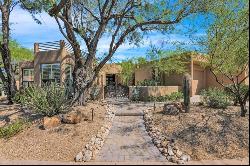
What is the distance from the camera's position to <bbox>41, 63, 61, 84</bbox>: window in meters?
27.6

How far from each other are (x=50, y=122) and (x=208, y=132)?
19.0ft

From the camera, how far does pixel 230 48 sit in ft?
43.5

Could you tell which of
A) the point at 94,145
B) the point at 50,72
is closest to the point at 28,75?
the point at 50,72

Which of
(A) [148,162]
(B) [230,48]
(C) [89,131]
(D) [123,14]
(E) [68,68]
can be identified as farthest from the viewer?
(E) [68,68]

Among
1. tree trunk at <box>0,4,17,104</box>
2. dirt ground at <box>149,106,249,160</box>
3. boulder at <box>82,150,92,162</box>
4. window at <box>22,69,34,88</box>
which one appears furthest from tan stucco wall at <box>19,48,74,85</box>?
boulder at <box>82,150,92,162</box>

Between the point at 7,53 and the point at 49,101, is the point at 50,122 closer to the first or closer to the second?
the point at 49,101

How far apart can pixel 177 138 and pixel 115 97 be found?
13784 millimetres

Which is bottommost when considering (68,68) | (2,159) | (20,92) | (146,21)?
(2,159)

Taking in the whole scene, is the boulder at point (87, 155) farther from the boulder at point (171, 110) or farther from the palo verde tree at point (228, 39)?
the palo verde tree at point (228, 39)

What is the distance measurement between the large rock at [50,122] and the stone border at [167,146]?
3.42 m

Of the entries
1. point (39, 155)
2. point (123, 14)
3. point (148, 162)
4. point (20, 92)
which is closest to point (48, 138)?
point (39, 155)

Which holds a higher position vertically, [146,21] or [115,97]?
[146,21]

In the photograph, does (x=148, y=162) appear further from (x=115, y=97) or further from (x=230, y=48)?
(x=115, y=97)

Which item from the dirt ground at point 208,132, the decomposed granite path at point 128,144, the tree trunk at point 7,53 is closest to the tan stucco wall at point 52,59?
the tree trunk at point 7,53
